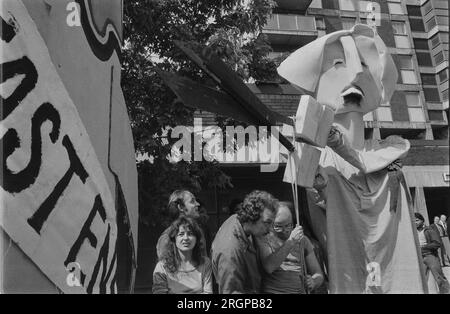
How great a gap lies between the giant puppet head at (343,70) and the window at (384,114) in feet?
57.1

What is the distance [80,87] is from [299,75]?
2097mm

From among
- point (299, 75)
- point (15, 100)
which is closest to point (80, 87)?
point (15, 100)

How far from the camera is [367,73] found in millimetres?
3832

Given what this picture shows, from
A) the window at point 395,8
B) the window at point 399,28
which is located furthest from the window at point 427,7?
the window at point 399,28

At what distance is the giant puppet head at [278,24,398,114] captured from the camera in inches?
147

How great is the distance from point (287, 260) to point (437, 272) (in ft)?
9.75

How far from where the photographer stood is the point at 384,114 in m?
20.8

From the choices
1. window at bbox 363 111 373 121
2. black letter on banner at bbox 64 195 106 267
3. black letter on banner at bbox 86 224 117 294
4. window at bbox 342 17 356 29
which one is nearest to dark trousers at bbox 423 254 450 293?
black letter on banner at bbox 86 224 117 294

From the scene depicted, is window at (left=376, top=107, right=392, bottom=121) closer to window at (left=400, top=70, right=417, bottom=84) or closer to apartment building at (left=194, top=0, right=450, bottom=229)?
apartment building at (left=194, top=0, right=450, bottom=229)

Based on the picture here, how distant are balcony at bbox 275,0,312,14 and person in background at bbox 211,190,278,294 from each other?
716 inches

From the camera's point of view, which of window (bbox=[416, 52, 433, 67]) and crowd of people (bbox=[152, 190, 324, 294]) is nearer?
crowd of people (bbox=[152, 190, 324, 294])

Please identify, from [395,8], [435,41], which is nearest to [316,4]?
[395,8]

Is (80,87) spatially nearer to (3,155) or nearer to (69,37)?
(69,37)

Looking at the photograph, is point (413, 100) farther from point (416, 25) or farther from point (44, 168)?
point (44, 168)
